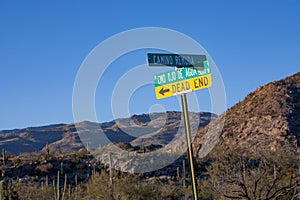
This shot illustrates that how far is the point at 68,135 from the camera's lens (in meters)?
110

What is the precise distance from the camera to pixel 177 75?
8.39 m

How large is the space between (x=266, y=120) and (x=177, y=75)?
39586 mm

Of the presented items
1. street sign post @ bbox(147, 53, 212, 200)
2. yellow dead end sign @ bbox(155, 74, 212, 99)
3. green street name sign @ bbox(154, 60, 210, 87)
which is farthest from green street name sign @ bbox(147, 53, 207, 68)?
yellow dead end sign @ bbox(155, 74, 212, 99)

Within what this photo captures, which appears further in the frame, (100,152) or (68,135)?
(68,135)

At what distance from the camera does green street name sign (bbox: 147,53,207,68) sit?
8305mm

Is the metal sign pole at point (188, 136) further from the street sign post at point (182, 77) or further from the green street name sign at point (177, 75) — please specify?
the green street name sign at point (177, 75)

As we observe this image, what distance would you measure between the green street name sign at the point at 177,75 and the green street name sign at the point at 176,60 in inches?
4.3

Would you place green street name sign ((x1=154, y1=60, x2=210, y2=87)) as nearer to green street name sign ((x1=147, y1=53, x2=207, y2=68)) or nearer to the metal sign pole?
green street name sign ((x1=147, y1=53, x2=207, y2=68))

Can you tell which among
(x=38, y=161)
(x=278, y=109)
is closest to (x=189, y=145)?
(x=38, y=161)

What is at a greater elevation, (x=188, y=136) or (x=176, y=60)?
(x=176, y=60)

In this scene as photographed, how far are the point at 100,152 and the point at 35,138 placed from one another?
256 ft

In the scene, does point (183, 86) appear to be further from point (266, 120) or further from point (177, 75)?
point (266, 120)

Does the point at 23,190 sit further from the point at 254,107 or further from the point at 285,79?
the point at 285,79

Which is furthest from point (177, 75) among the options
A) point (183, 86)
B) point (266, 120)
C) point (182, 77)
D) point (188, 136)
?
point (266, 120)
